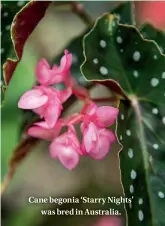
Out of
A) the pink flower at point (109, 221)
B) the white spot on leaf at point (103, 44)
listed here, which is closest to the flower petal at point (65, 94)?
the white spot on leaf at point (103, 44)

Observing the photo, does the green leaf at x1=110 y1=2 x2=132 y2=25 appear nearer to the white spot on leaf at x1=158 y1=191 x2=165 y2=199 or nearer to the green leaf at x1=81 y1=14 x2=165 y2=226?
the green leaf at x1=81 y1=14 x2=165 y2=226

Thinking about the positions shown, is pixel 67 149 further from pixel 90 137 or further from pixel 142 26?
pixel 142 26

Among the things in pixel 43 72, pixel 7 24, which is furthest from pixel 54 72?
pixel 7 24

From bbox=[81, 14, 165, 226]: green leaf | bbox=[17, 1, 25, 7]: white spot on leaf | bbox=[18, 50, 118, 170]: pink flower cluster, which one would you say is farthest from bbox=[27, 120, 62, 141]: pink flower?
bbox=[17, 1, 25, 7]: white spot on leaf

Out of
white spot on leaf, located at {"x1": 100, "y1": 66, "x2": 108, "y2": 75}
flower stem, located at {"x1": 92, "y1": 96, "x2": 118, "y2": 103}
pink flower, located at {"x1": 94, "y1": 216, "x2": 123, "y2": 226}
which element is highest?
white spot on leaf, located at {"x1": 100, "y1": 66, "x2": 108, "y2": 75}

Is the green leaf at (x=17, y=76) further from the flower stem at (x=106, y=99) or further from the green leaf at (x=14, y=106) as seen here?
the flower stem at (x=106, y=99)

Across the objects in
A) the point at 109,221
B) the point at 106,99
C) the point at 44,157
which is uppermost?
the point at 106,99
